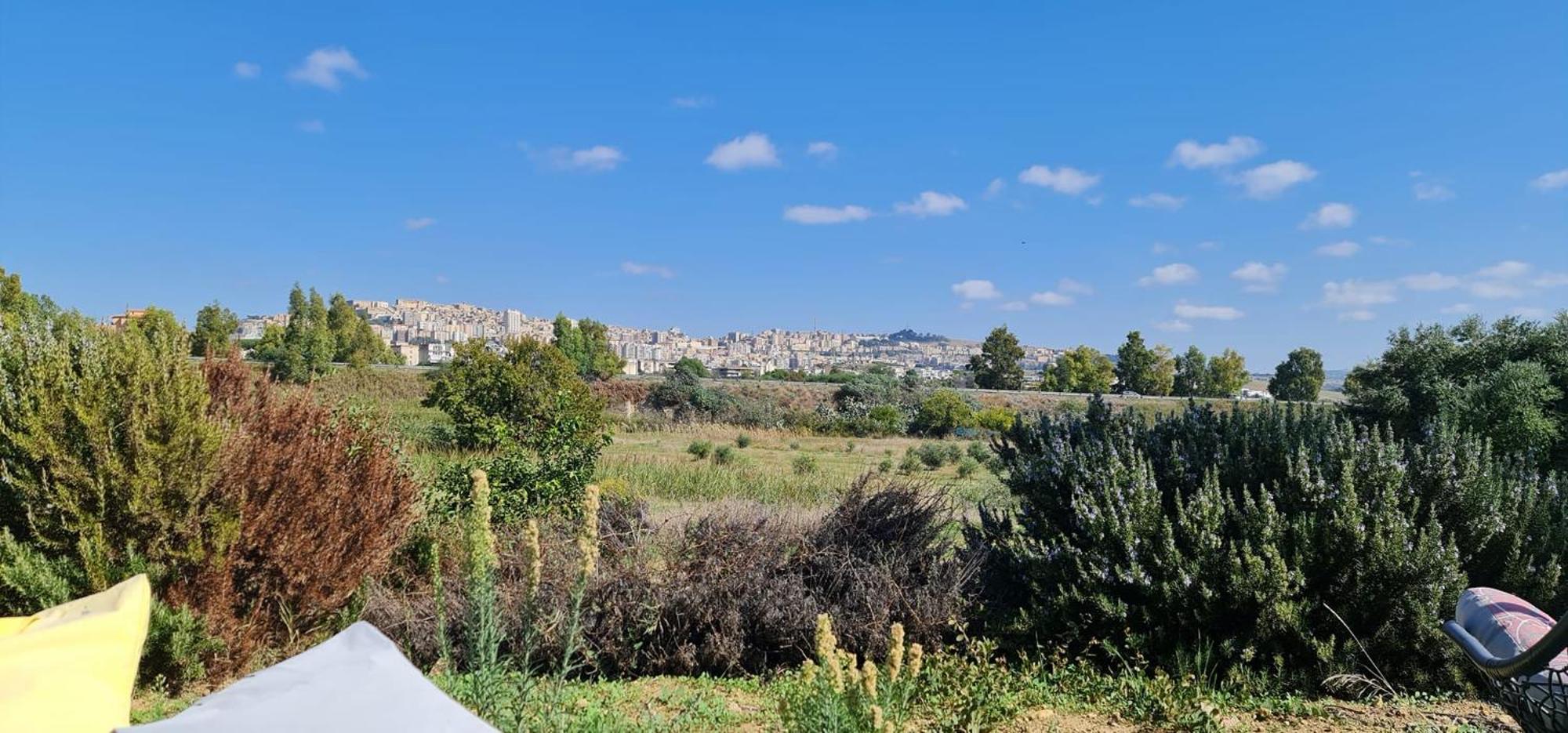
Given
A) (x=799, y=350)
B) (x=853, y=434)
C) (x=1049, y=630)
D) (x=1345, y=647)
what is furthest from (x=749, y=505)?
(x=799, y=350)

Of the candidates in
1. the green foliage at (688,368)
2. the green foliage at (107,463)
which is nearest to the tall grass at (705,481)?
the green foliage at (107,463)

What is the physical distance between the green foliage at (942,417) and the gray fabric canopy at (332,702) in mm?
37402

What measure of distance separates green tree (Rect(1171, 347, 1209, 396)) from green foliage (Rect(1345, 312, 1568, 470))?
59.1m

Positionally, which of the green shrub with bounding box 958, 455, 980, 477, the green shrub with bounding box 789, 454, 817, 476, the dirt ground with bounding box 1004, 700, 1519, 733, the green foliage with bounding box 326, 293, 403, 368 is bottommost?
the green shrub with bounding box 958, 455, 980, 477

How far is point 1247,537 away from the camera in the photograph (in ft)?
16.0

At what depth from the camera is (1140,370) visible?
207 feet

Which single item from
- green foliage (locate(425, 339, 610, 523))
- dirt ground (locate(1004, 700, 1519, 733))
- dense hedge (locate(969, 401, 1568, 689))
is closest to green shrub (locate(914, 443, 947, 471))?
green foliage (locate(425, 339, 610, 523))

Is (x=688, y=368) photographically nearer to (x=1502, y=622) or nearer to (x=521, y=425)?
(x=521, y=425)

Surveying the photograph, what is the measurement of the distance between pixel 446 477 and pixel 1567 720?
25.4 feet

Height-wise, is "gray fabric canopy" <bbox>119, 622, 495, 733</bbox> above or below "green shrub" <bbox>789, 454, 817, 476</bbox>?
above

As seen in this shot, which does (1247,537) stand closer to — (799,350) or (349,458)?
(349,458)

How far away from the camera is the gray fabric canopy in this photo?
41.6 inches

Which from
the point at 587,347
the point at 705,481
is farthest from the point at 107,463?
the point at 587,347

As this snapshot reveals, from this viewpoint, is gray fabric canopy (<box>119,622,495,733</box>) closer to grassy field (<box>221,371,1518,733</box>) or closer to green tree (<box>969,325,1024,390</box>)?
grassy field (<box>221,371,1518,733</box>)
